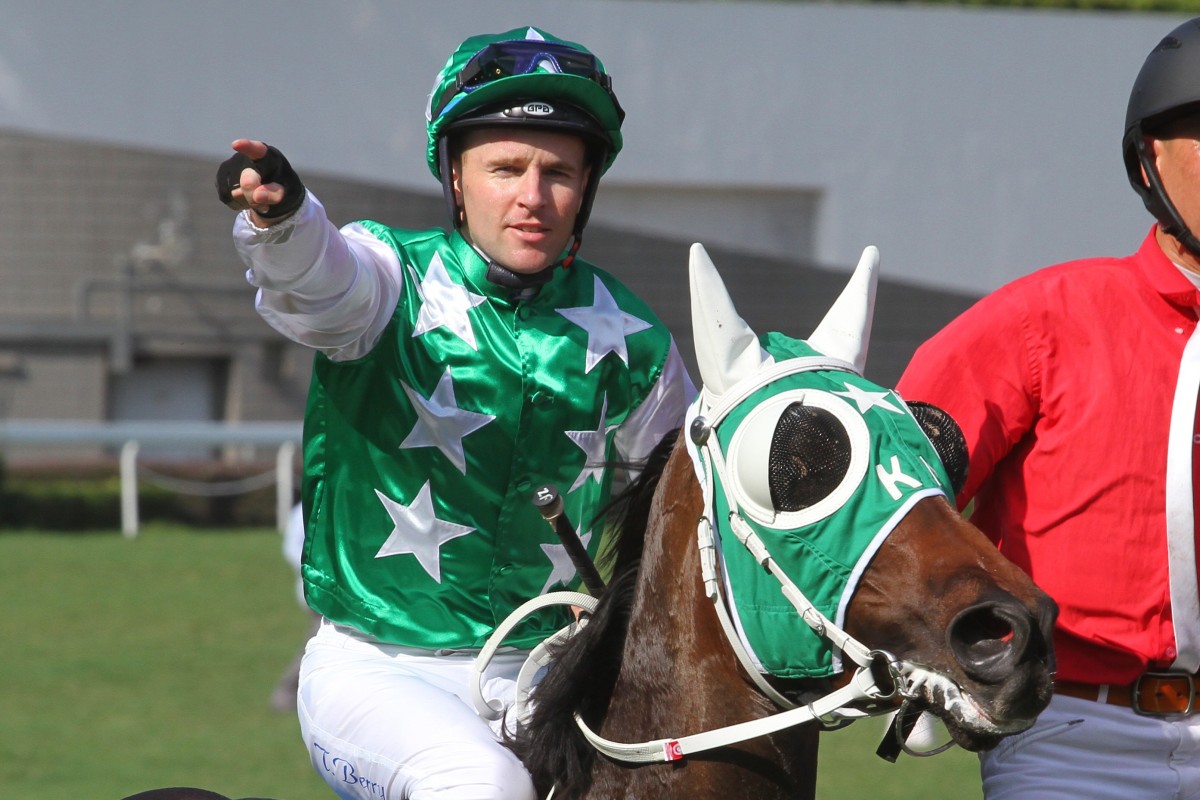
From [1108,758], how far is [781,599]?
85cm

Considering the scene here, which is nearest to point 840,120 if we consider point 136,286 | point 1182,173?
point 136,286

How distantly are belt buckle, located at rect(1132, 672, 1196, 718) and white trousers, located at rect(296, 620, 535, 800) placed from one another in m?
1.04

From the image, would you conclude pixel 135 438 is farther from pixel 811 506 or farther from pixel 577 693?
pixel 811 506

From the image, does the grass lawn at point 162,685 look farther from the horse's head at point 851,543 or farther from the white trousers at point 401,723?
the horse's head at point 851,543

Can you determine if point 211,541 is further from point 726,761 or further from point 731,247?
point 726,761

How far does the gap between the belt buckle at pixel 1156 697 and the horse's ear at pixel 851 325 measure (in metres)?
0.79

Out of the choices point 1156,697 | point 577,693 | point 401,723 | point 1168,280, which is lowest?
point 401,723

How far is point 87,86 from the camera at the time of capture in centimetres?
1688

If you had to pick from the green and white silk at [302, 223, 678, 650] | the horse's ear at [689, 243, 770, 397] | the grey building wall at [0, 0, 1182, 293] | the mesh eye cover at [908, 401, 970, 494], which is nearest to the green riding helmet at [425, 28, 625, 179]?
the green and white silk at [302, 223, 678, 650]

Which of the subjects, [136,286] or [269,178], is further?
[136,286]

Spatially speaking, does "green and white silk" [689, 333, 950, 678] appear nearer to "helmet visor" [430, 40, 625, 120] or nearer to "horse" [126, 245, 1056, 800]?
"horse" [126, 245, 1056, 800]

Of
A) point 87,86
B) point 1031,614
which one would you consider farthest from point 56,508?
point 1031,614

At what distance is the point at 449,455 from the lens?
2586 mm

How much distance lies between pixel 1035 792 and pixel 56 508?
13.8 meters
